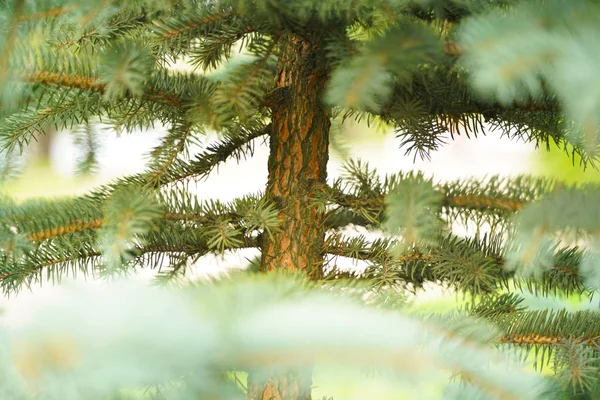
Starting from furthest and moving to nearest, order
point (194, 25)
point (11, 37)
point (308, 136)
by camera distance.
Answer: point (308, 136)
point (194, 25)
point (11, 37)

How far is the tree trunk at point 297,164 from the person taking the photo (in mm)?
610

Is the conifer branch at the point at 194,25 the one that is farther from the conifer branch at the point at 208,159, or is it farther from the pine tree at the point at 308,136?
the conifer branch at the point at 208,159

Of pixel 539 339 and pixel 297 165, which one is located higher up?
pixel 297 165

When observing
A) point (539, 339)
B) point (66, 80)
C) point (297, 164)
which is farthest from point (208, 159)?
point (539, 339)

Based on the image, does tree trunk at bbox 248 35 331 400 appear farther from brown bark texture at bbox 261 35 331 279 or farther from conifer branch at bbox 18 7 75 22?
conifer branch at bbox 18 7 75 22

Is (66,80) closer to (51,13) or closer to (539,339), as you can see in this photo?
(51,13)

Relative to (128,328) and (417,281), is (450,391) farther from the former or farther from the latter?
(128,328)

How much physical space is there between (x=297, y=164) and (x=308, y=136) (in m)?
0.03

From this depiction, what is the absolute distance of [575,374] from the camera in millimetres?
488

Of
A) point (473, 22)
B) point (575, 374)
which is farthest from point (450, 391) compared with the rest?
point (473, 22)

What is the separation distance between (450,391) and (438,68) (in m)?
0.29

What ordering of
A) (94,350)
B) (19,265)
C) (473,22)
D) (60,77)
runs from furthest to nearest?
(19,265)
(60,77)
(473,22)
(94,350)

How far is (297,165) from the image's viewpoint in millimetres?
619

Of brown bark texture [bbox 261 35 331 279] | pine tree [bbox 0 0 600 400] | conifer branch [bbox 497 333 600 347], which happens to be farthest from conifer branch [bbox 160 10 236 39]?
conifer branch [bbox 497 333 600 347]
